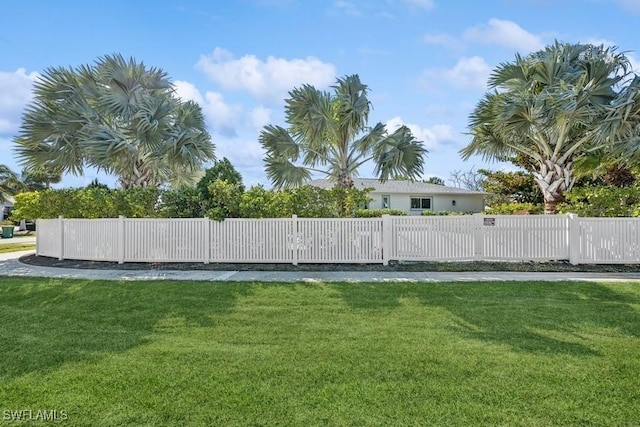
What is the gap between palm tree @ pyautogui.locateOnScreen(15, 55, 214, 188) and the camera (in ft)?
35.6

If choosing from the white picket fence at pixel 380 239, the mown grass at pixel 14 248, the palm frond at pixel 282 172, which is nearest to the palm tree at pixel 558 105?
the white picket fence at pixel 380 239

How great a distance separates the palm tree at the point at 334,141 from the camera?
10.7 metres

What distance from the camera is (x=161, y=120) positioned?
11.0 metres

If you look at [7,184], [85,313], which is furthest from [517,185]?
[7,184]

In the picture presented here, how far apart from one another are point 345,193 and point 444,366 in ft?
23.5

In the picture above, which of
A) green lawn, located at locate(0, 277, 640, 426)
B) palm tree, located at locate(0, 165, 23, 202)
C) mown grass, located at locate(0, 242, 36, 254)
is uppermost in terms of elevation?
palm tree, located at locate(0, 165, 23, 202)

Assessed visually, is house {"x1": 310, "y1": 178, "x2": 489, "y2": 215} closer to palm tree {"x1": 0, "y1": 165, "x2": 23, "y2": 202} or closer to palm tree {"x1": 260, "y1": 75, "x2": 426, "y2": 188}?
palm tree {"x1": 260, "y1": 75, "x2": 426, "y2": 188}

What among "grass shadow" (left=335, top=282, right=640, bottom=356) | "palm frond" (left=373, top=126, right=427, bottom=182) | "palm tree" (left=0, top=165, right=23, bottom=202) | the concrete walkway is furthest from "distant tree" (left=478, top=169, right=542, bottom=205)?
"palm tree" (left=0, top=165, right=23, bottom=202)

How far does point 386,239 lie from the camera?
10.2m

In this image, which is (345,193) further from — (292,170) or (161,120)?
(161,120)

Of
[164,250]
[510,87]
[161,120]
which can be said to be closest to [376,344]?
[164,250]

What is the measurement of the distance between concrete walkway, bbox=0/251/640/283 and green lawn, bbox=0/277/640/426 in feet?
4.74

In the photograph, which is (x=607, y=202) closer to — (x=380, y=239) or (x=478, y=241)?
(x=478, y=241)

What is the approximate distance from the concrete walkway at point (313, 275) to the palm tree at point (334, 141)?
3.34 m
